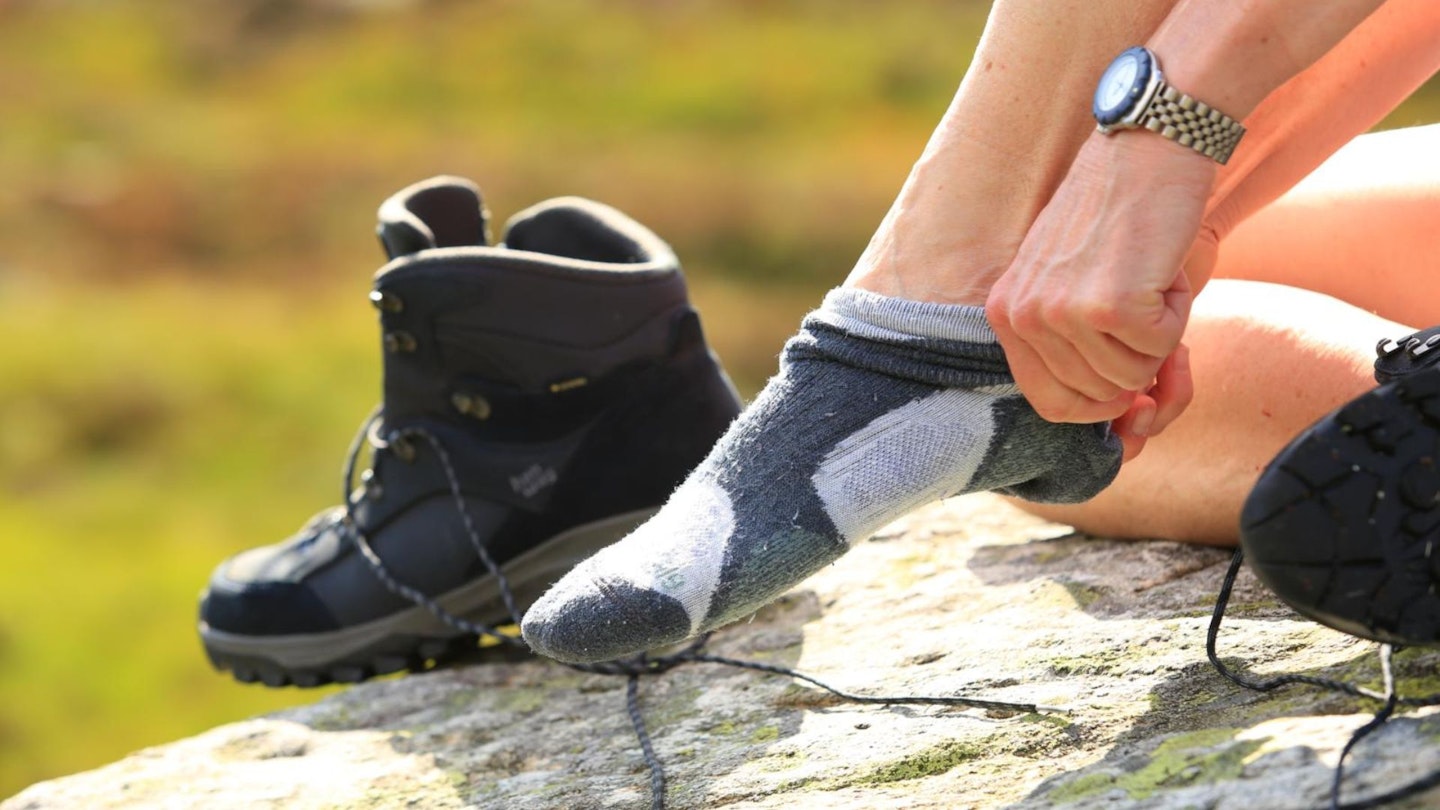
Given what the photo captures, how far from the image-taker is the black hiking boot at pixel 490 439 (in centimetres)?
203

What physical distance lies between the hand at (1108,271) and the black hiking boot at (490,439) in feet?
2.86

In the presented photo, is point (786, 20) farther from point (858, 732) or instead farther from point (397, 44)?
point (858, 732)

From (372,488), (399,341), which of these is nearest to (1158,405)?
(399,341)

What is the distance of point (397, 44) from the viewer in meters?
13.9

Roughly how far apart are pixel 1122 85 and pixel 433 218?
52.7 inches

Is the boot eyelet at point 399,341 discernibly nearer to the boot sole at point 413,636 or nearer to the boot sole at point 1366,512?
the boot sole at point 413,636

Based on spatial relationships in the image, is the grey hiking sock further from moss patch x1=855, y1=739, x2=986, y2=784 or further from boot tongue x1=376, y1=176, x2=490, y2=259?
boot tongue x1=376, y1=176, x2=490, y2=259

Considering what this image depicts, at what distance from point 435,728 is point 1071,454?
0.96m

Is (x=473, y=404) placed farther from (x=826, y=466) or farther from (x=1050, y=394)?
(x=1050, y=394)

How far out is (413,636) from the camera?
215 cm

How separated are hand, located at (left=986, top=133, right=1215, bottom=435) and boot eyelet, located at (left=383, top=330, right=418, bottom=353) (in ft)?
3.54

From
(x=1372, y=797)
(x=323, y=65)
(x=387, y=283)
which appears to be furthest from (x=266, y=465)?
(x=323, y=65)

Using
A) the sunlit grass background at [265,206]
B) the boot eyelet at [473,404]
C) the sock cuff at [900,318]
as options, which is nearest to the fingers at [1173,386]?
the sock cuff at [900,318]

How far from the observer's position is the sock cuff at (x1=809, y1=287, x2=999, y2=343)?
53.9 inches
